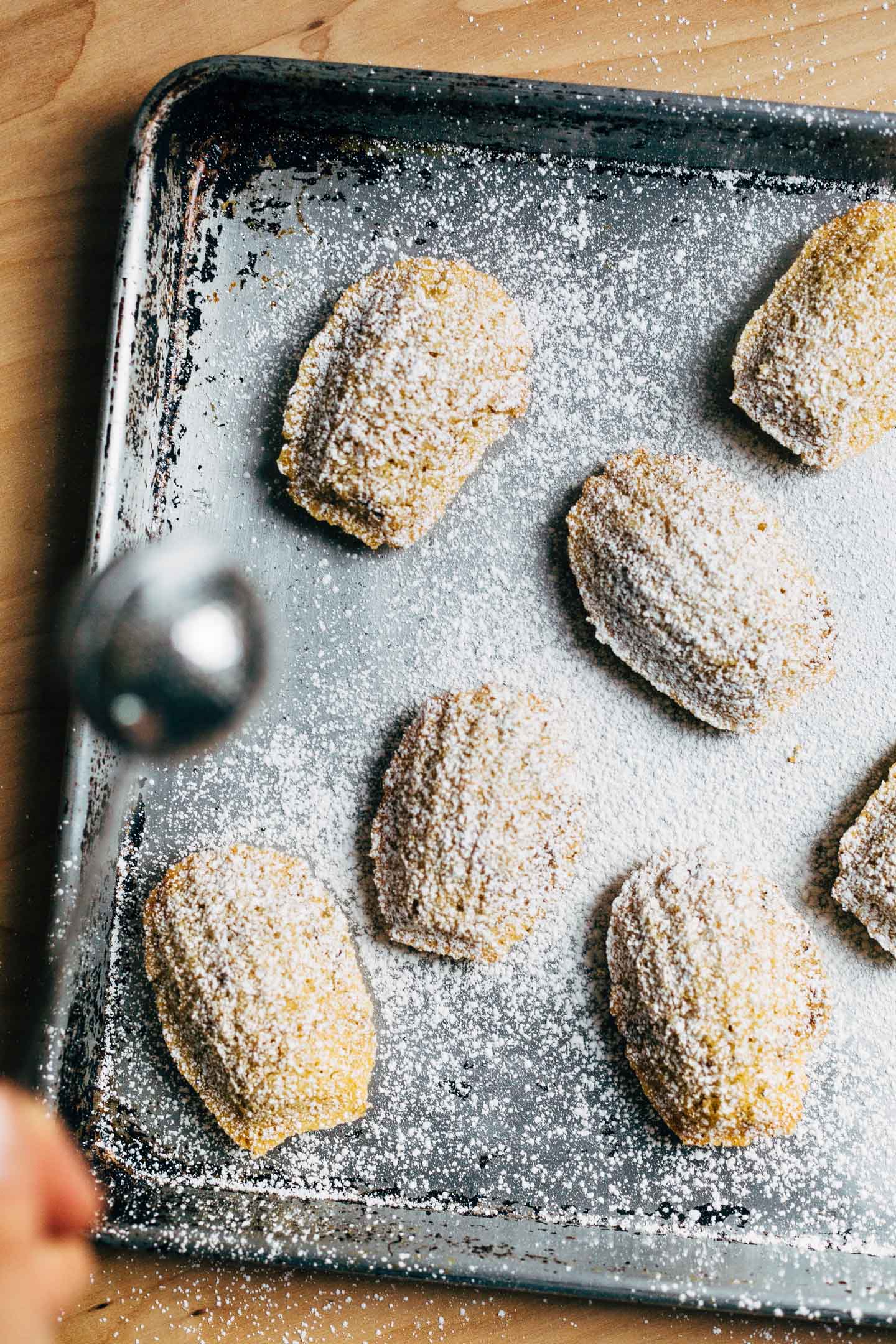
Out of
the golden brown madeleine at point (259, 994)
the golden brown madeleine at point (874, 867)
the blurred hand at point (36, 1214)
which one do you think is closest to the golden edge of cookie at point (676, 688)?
the golden brown madeleine at point (874, 867)

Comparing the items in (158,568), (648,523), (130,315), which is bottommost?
(648,523)

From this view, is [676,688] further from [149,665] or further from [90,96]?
[90,96]

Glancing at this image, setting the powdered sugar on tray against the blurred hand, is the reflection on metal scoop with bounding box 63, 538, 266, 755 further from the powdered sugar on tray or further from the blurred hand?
the blurred hand

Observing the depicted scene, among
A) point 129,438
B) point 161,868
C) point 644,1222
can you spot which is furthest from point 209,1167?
point 129,438

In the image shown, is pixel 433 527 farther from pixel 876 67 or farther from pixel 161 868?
pixel 876 67

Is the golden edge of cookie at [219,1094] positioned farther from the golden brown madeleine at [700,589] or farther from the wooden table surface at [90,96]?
the golden brown madeleine at [700,589]

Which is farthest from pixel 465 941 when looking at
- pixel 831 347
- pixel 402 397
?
pixel 831 347
